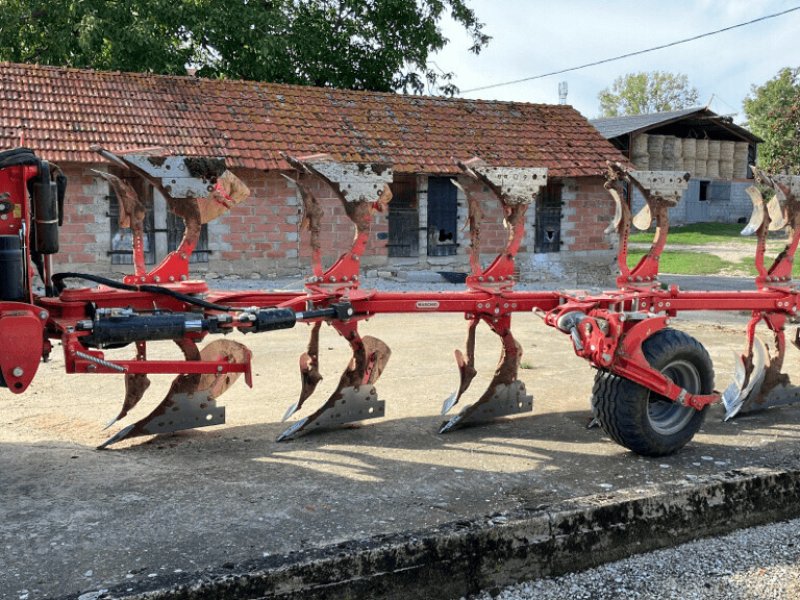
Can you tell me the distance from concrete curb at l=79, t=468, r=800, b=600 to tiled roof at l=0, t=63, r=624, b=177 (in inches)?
431

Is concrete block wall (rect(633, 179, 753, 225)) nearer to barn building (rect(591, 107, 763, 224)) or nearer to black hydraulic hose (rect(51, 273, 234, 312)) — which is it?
barn building (rect(591, 107, 763, 224))

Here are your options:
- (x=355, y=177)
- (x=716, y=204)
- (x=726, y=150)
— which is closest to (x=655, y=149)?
(x=726, y=150)

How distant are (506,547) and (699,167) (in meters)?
30.9

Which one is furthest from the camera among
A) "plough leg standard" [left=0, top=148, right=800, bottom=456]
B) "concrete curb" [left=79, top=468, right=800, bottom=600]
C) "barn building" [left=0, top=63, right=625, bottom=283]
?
"barn building" [left=0, top=63, right=625, bottom=283]

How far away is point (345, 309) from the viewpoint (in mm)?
5387

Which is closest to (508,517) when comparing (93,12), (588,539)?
(588,539)

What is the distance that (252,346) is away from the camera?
9531mm

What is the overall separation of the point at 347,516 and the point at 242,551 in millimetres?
647

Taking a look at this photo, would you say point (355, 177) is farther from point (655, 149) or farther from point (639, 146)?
point (655, 149)

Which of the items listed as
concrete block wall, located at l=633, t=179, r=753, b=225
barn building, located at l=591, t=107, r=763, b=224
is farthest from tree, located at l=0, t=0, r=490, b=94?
concrete block wall, located at l=633, t=179, r=753, b=225

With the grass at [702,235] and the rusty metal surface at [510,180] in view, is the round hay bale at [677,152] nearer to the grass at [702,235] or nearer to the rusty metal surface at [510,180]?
the grass at [702,235]

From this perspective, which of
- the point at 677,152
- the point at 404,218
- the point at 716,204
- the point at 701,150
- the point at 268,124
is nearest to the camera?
the point at 268,124

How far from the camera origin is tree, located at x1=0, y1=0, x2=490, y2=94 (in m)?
18.6

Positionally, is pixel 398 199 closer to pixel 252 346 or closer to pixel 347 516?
pixel 252 346
